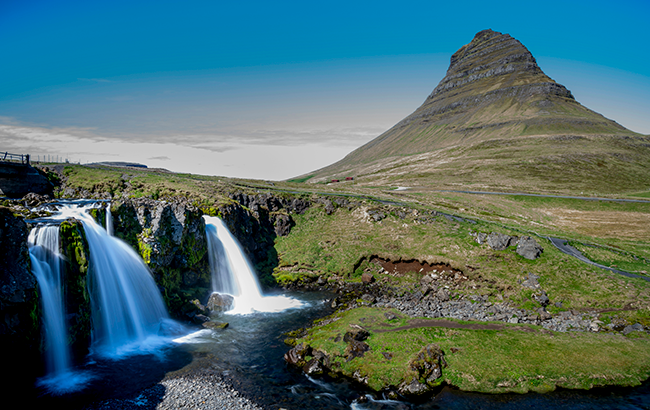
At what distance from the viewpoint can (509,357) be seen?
80.6 ft

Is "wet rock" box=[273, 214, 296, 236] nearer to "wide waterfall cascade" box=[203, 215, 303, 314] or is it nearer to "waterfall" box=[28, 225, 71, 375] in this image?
"wide waterfall cascade" box=[203, 215, 303, 314]

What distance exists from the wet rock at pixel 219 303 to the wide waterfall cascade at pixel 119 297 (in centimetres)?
526

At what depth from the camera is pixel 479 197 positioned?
9162 centimetres

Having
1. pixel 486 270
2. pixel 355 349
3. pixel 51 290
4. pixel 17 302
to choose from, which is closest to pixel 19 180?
pixel 51 290

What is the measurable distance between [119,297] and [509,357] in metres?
34.0

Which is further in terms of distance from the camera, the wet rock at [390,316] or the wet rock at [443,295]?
the wet rock at [443,295]

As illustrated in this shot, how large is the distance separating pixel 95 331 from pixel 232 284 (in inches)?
687

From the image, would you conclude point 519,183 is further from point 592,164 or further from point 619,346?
point 619,346

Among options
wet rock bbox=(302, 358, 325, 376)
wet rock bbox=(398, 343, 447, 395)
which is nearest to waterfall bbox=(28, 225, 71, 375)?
wet rock bbox=(302, 358, 325, 376)

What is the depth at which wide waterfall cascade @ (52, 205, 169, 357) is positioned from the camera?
1112 inches

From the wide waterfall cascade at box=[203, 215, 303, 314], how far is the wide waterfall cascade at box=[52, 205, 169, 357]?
9.58m

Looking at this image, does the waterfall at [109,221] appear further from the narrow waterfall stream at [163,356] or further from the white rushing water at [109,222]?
the narrow waterfall stream at [163,356]

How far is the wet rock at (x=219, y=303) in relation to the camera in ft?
124

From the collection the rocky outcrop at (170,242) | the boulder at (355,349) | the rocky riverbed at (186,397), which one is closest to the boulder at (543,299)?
the boulder at (355,349)
